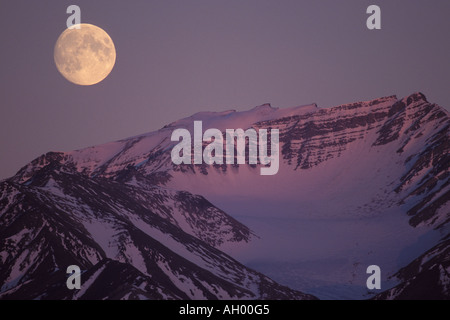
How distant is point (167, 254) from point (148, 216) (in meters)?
37.6

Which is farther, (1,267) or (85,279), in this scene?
(1,267)

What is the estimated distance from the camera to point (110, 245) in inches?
6058

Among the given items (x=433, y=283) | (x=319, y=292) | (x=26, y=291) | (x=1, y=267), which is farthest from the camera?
(x=319, y=292)

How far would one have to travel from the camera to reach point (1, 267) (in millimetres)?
134375

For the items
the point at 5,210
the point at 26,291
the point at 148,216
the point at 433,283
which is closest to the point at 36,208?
the point at 5,210
